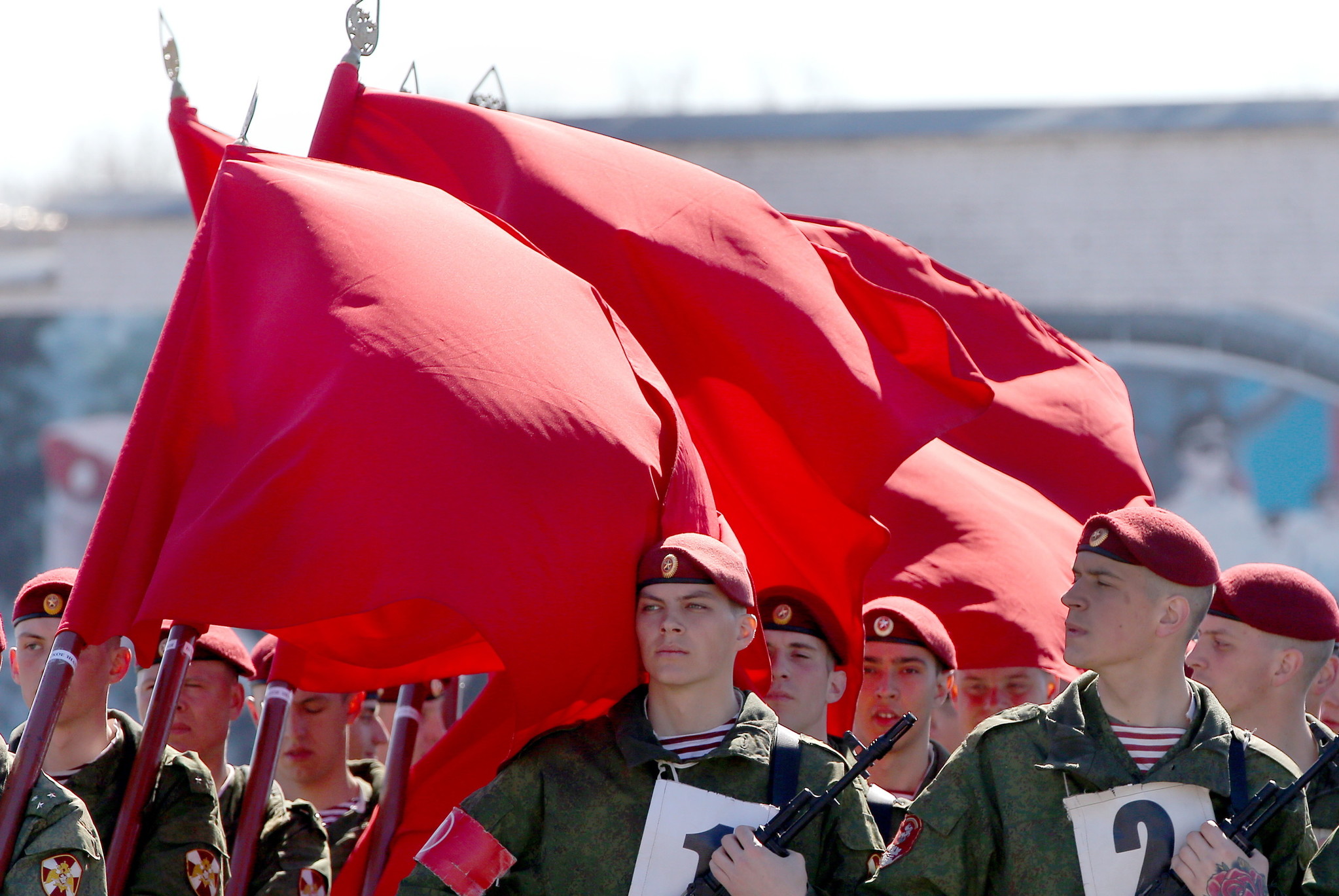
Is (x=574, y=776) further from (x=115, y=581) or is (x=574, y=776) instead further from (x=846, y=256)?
(x=846, y=256)

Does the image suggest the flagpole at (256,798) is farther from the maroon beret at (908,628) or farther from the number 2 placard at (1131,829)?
the number 2 placard at (1131,829)

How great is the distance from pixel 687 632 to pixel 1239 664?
5.02ft

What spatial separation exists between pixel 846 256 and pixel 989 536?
107cm

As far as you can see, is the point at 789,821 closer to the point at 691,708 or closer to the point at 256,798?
the point at 691,708

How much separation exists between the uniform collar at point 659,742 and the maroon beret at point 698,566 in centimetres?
25

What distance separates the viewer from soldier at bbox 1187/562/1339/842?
162 inches

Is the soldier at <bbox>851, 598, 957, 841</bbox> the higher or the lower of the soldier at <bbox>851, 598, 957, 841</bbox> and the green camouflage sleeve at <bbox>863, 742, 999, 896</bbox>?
the lower

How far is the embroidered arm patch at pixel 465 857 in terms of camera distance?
3.35m

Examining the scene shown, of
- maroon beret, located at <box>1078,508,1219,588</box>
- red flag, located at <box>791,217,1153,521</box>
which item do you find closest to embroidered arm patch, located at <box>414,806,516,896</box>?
maroon beret, located at <box>1078,508,1219,588</box>

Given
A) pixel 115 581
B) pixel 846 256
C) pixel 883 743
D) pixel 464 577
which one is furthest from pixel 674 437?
pixel 846 256

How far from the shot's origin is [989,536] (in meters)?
5.63

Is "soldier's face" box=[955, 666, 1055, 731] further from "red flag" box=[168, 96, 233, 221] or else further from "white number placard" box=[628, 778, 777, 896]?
"red flag" box=[168, 96, 233, 221]

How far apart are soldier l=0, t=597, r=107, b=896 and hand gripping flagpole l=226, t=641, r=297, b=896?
0.83 meters

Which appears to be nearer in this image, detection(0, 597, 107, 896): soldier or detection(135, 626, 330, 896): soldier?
detection(0, 597, 107, 896): soldier
